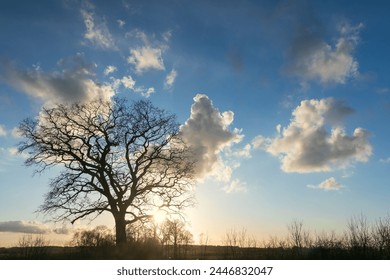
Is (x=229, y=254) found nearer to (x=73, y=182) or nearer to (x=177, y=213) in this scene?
(x=177, y=213)

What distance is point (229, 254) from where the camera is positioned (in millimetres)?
21250

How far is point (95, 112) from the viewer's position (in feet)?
97.9

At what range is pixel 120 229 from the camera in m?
27.5

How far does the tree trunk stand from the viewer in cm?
2662

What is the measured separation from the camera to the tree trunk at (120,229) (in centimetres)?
2662

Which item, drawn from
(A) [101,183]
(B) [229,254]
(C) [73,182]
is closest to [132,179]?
(A) [101,183]

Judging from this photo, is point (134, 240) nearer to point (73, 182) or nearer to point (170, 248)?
point (170, 248)

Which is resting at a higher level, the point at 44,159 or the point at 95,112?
the point at 95,112

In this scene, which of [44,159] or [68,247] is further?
[44,159]
